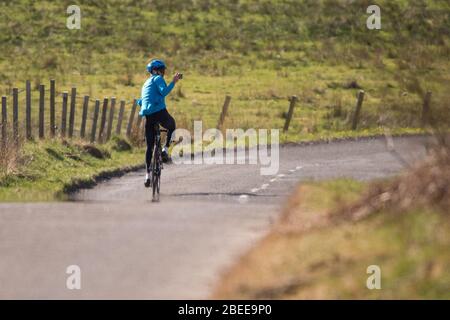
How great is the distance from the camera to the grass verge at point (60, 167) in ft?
65.4

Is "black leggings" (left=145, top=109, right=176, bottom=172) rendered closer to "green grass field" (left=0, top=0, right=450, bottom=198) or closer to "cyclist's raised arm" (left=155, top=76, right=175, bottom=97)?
"cyclist's raised arm" (left=155, top=76, right=175, bottom=97)

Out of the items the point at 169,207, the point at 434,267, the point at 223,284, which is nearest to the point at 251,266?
the point at 223,284

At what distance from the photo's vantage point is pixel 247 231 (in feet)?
38.5

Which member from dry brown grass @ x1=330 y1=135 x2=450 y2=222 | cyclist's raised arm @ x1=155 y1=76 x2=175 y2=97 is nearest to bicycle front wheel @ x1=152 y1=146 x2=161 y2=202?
cyclist's raised arm @ x1=155 y1=76 x2=175 y2=97

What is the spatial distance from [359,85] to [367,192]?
1535 inches

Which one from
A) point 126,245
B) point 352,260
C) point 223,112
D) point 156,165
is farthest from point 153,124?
point 223,112

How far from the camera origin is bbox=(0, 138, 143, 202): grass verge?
65.4 ft

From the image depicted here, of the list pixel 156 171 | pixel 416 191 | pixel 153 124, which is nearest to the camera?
pixel 416 191

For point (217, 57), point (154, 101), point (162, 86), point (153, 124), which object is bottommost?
point (153, 124)

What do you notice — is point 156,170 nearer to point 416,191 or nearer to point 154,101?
point 154,101

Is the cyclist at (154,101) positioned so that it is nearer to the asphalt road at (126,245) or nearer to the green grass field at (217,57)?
the asphalt road at (126,245)

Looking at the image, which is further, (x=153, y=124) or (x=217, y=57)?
(x=217, y=57)

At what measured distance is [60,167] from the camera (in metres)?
23.6

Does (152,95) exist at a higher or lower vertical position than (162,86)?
lower
